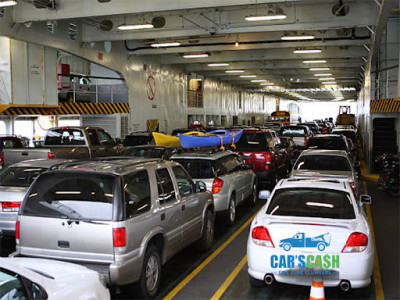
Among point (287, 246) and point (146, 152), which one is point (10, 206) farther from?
point (146, 152)

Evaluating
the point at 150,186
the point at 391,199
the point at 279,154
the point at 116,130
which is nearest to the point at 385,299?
the point at 150,186

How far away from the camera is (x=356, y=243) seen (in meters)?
5.30

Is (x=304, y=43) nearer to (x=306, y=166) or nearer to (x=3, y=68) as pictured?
(x=306, y=166)

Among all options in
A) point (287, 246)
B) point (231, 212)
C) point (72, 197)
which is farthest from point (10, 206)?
point (287, 246)

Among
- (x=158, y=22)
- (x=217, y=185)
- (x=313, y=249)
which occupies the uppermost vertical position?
(x=158, y=22)

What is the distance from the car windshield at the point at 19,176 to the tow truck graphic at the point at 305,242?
17.6ft

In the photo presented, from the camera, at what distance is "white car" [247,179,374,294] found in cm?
527

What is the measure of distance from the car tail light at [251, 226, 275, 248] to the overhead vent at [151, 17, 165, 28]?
566 inches

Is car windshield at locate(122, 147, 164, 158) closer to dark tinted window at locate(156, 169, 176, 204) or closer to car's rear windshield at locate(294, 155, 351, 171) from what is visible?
car's rear windshield at locate(294, 155, 351, 171)

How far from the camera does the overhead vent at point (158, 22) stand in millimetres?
18500

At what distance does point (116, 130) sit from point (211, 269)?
1686 centimetres

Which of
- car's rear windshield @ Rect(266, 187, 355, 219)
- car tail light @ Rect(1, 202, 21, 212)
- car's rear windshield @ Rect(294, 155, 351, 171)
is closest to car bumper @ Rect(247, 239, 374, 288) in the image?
car's rear windshield @ Rect(266, 187, 355, 219)

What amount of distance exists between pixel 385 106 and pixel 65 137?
39.0 feet

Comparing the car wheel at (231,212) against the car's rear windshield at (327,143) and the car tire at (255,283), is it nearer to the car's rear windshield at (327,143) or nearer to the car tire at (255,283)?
the car tire at (255,283)
